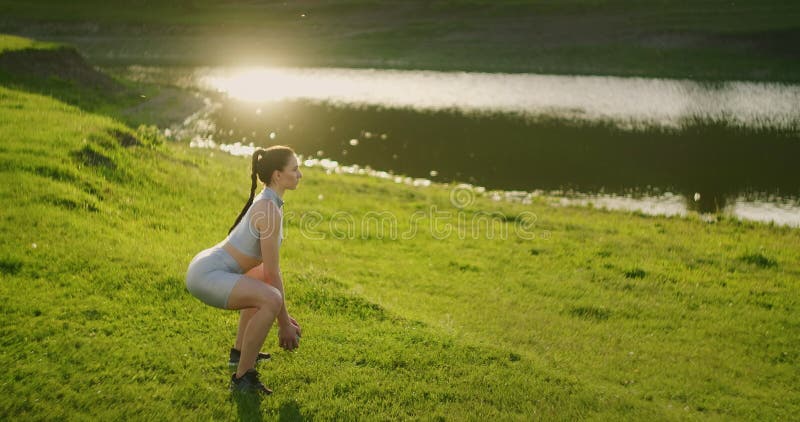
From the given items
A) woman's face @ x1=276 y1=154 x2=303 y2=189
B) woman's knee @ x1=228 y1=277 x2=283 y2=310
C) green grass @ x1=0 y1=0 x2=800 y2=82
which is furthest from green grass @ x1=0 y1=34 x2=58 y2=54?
woman's knee @ x1=228 y1=277 x2=283 y2=310

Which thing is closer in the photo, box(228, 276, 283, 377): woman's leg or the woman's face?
box(228, 276, 283, 377): woman's leg

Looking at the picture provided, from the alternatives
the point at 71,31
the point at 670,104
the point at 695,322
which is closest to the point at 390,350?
the point at 695,322

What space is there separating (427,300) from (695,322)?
4841 mm

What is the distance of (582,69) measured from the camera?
60.3 metres

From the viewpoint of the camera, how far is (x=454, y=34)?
7506cm

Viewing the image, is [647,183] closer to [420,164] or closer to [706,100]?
[420,164]

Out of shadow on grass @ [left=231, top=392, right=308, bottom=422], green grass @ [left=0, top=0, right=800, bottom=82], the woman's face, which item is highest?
green grass @ [left=0, top=0, right=800, bottom=82]

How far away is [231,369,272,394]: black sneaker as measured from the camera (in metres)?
7.62

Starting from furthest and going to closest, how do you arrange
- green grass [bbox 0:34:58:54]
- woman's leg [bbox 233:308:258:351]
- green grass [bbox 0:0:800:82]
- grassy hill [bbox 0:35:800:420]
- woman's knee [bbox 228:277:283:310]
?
green grass [bbox 0:0:800:82], green grass [bbox 0:34:58:54], grassy hill [bbox 0:35:800:420], woman's leg [bbox 233:308:258:351], woman's knee [bbox 228:277:283:310]

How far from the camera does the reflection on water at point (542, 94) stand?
39938 millimetres

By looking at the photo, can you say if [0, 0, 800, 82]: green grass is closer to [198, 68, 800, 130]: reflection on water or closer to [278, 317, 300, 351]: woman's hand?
[198, 68, 800, 130]: reflection on water

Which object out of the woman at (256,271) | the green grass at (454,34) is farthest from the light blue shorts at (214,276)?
the green grass at (454,34)

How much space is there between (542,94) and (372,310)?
39.8 m

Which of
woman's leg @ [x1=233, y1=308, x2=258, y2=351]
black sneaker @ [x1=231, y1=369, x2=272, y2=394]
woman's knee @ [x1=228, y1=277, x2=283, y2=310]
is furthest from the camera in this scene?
woman's leg @ [x1=233, y1=308, x2=258, y2=351]
